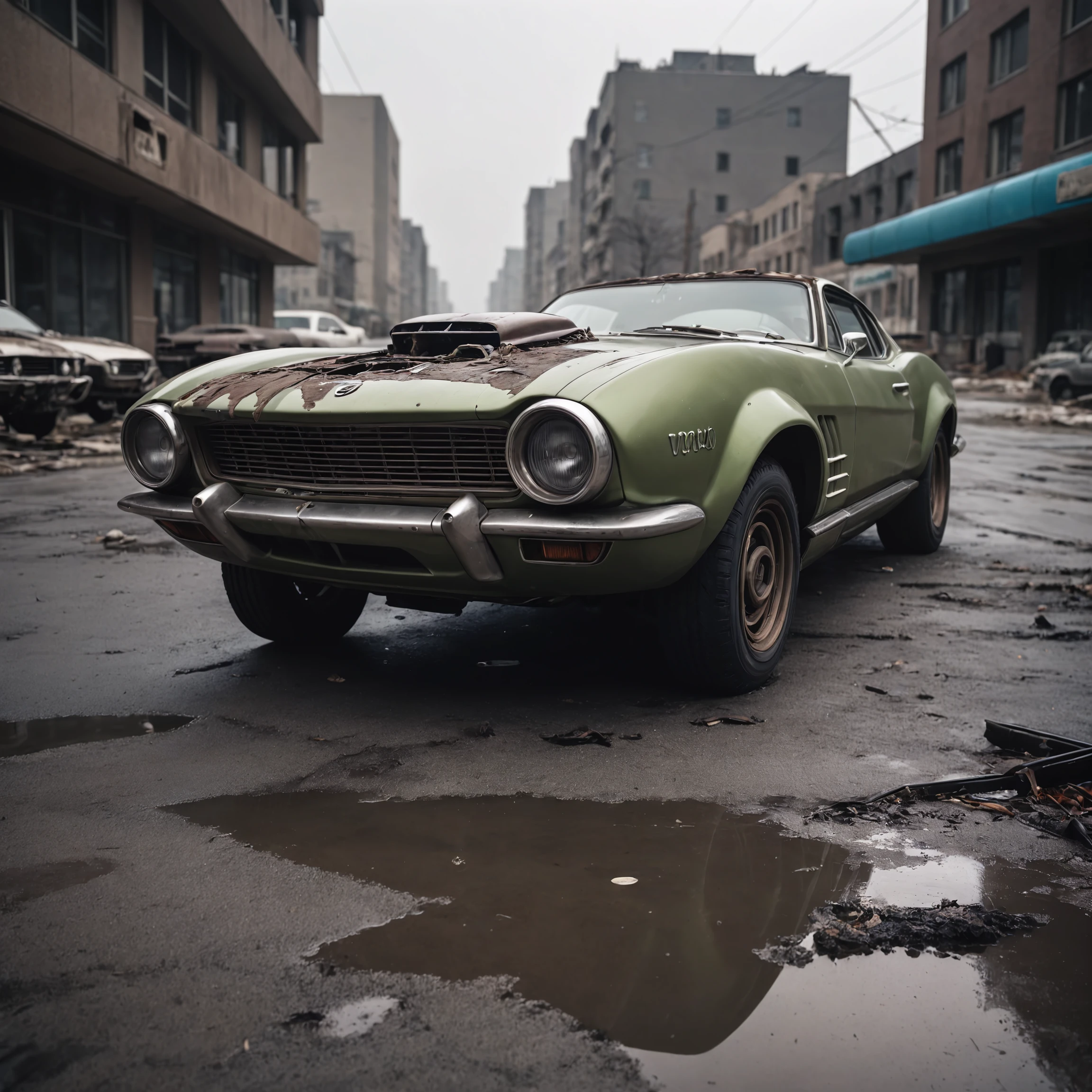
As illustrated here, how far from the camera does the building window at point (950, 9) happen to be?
1305 inches

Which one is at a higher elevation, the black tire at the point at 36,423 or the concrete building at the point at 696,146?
the concrete building at the point at 696,146

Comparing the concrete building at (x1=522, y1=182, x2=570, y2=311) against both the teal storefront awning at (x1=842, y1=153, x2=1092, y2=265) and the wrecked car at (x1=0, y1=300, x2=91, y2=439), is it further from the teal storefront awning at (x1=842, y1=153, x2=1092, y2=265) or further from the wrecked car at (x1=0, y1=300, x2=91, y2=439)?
the wrecked car at (x1=0, y1=300, x2=91, y2=439)

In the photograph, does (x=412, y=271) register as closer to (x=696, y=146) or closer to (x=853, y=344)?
(x=696, y=146)

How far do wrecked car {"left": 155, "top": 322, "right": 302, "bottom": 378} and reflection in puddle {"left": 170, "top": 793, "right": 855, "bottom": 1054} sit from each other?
575 inches

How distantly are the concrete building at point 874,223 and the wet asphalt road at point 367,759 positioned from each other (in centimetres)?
3377

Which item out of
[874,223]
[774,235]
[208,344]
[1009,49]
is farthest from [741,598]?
[774,235]

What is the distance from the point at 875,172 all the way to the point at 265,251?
2571 centimetres

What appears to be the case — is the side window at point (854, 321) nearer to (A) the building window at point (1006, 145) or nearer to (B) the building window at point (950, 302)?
(A) the building window at point (1006, 145)

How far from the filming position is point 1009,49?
30.3 m

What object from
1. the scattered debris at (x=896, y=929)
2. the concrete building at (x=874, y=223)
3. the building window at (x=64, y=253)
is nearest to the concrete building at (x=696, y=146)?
the concrete building at (x=874, y=223)

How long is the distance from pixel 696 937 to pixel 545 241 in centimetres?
16658

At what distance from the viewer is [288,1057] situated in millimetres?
1563

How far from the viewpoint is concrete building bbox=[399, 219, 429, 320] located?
142250 mm

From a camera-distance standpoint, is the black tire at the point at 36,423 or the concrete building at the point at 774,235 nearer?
the black tire at the point at 36,423
